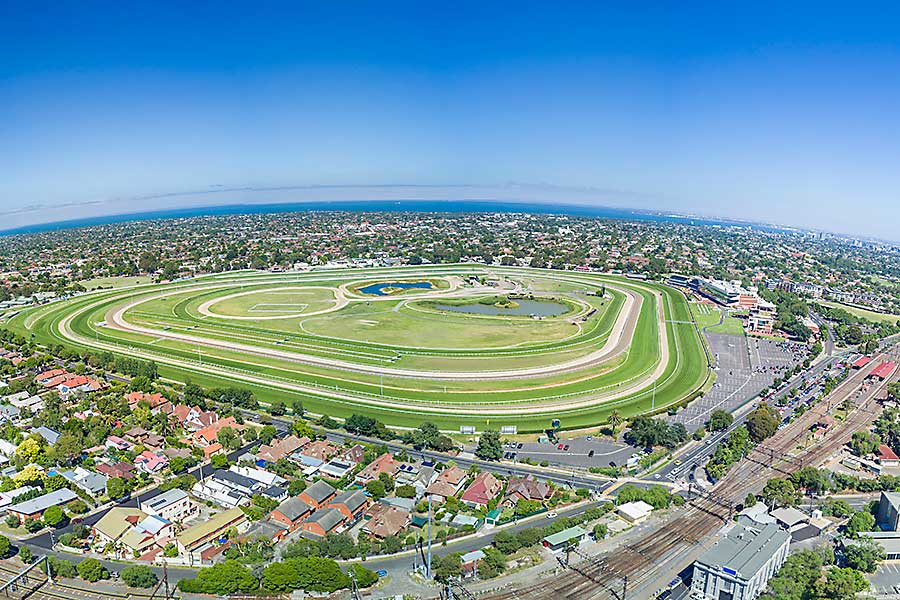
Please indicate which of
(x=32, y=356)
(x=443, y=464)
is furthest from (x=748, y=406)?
(x=32, y=356)

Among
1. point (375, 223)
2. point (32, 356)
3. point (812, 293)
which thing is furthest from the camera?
point (375, 223)

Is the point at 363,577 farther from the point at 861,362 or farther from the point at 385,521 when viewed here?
the point at 861,362

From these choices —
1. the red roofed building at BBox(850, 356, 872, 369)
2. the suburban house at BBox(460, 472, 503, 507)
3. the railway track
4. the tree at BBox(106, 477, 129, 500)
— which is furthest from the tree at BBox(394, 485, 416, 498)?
the red roofed building at BBox(850, 356, 872, 369)

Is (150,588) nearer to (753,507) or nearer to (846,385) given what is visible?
(753,507)

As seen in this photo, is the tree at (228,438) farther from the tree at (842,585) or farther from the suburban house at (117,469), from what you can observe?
the tree at (842,585)

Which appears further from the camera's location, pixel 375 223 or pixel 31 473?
pixel 375 223

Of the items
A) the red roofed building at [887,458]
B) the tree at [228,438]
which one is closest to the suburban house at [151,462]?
the tree at [228,438]
